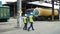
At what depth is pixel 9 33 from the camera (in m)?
16.5

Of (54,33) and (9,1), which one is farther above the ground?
(9,1)

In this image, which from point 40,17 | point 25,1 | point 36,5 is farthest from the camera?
point 25,1

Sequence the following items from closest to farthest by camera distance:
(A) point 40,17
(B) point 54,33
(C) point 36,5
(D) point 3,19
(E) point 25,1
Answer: (B) point 54,33 → (D) point 3,19 → (A) point 40,17 → (C) point 36,5 → (E) point 25,1

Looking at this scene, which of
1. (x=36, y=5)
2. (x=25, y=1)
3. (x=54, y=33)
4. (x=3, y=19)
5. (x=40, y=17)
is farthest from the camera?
(x=25, y=1)

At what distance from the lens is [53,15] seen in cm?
2916

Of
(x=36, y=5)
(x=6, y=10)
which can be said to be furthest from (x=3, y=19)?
(x=36, y=5)

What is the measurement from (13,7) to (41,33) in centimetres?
2311

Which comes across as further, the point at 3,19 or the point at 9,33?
the point at 3,19

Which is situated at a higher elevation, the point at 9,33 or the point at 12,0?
the point at 12,0

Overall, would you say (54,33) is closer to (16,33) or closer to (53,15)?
(16,33)

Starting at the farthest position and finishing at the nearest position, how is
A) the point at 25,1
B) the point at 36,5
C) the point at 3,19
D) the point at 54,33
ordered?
the point at 25,1
the point at 36,5
the point at 3,19
the point at 54,33

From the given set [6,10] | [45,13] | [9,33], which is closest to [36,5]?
[45,13]

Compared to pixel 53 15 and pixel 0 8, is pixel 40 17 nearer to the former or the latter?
pixel 53 15

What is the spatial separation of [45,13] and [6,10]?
20.1 feet
